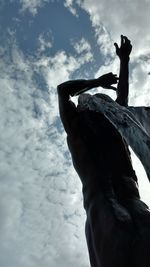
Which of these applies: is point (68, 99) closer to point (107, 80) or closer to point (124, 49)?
point (107, 80)

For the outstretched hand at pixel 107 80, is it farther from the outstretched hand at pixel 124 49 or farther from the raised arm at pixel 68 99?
the outstretched hand at pixel 124 49

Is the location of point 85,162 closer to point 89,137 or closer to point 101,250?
point 89,137

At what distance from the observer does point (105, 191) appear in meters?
5.46

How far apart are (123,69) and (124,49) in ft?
1.44

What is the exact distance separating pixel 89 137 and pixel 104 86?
51.2 inches

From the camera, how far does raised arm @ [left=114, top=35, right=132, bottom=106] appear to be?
26.6 feet

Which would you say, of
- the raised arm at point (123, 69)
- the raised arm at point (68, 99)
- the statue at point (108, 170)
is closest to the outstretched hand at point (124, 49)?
the raised arm at point (123, 69)

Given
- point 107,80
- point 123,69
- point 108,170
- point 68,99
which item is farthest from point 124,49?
point 108,170

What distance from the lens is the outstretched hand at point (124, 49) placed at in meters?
8.40

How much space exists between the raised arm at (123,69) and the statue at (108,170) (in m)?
0.70

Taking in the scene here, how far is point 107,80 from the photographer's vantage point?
716 cm

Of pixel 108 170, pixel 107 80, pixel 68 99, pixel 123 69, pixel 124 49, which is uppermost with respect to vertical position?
pixel 124 49

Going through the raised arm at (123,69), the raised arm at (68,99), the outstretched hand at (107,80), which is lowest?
the raised arm at (68,99)

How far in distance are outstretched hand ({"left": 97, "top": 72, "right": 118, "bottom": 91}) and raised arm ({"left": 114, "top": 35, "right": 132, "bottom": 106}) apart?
2.59 ft
